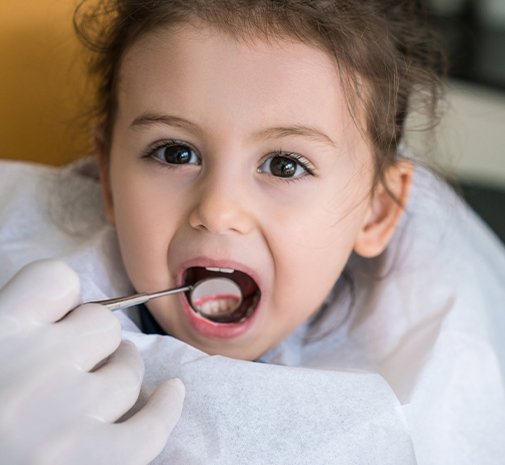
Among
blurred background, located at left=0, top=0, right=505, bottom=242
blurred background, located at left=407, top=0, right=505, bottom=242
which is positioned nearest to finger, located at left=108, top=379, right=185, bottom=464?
blurred background, located at left=0, top=0, right=505, bottom=242

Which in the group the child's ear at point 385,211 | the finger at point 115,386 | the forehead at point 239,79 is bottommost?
the child's ear at point 385,211

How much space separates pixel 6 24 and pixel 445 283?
60 centimetres

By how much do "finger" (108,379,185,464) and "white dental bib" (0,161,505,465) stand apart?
6cm

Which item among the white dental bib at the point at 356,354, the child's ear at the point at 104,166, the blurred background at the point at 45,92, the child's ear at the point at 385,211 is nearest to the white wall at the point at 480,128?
the blurred background at the point at 45,92

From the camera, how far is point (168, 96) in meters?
0.83

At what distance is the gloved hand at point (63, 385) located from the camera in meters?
0.61

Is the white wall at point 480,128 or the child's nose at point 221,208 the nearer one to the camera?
the child's nose at point 221,208

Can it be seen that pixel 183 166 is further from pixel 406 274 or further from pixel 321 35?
pixel 406 274

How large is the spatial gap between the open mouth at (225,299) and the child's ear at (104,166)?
0.50ft

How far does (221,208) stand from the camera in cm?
80

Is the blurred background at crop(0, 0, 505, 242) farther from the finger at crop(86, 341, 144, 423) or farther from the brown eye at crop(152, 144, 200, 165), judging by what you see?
the finger at crop(86, 341, 144, 423)

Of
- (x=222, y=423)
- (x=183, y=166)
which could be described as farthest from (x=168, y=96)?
(x=222, y=423)

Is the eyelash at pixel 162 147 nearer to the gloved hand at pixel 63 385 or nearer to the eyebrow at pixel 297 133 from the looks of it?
the eyebrow at pixel 297 133

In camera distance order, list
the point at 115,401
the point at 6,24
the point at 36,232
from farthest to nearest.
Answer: the point at 6,24, the point at 36,232, the point at 115,401
